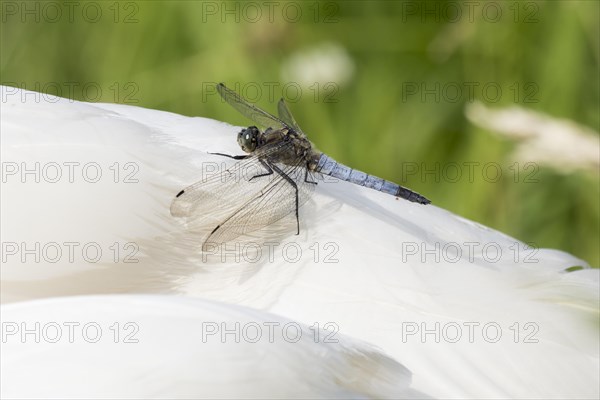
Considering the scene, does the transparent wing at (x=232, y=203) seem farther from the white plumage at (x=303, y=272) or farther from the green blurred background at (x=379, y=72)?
the green blurred background at (x=379, y=72)

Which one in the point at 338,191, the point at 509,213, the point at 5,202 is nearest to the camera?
the point at 5,202

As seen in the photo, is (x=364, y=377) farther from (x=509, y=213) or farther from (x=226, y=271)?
(x=509, y=213)

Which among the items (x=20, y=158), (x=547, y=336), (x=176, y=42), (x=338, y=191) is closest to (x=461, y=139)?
(x=176, y=42)

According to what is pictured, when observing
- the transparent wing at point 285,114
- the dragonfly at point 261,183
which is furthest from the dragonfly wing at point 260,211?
the transparent wing at point 285,114

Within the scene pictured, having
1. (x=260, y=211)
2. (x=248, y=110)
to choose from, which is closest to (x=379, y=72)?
(x=248, y=110)

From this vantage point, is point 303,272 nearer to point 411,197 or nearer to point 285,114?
point 411,197

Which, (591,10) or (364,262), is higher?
(591,10)
